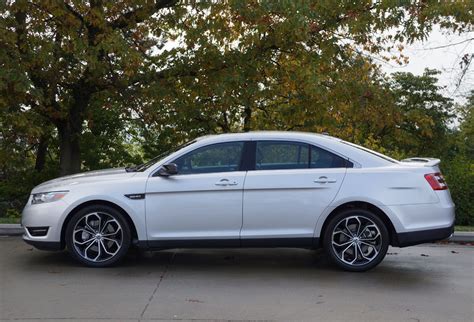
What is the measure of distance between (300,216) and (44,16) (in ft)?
21.6

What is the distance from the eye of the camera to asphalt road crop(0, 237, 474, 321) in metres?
5.27

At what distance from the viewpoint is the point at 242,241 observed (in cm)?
667

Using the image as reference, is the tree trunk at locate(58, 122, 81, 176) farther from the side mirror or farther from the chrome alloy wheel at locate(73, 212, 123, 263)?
the side mirror

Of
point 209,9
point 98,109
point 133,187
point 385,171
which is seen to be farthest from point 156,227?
point 98,109

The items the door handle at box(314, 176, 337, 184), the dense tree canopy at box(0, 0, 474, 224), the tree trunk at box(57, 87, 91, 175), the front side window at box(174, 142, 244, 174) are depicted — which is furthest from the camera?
the tree trunk at box(57, 87, 91, 175)

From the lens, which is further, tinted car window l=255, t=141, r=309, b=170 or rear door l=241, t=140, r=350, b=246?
tinted car window l=255, t=141, r=309, b=170

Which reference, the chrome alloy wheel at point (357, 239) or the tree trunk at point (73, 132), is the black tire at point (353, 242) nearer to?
the chrome alloy wheel at point (357, 239)

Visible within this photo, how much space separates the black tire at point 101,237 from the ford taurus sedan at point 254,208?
0.04 feet

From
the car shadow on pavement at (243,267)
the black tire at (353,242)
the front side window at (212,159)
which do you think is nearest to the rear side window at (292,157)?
the front side window at (212,159)

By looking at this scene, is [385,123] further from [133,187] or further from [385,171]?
[133,187]

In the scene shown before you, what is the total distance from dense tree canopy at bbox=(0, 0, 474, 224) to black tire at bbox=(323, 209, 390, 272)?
403 centimetres

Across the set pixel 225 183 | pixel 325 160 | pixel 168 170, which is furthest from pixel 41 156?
pixel 325 160

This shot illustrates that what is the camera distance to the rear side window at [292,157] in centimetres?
682

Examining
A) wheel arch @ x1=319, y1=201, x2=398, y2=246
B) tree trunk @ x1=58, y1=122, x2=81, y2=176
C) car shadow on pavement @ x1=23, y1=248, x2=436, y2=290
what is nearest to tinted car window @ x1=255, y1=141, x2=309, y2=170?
wheel arch @ x1=319, y1=201, x2=398, y2=246
